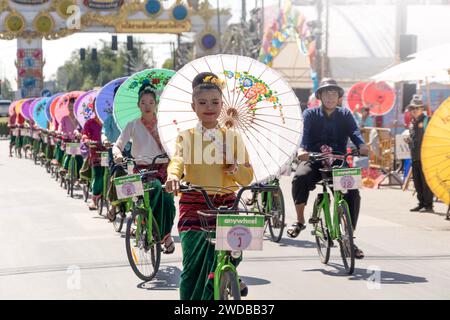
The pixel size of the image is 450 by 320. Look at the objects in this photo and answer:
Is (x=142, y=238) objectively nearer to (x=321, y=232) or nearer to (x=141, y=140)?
(x=141, y=140)

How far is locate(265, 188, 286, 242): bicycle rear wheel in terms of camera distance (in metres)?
11.4

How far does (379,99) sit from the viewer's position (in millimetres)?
23109

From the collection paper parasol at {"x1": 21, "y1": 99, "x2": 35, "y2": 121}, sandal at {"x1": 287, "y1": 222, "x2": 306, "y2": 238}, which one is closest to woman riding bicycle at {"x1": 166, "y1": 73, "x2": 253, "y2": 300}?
sandal at {"x1": 287, "y1": 222, "x2": 306, "y2": 238}

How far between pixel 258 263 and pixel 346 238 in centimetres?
118

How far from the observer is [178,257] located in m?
10.2

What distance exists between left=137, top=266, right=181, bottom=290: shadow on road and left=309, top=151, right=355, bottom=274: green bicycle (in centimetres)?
141

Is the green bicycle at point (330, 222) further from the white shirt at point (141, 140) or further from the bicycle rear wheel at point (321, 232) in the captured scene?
the white shirt at point (141, 140)

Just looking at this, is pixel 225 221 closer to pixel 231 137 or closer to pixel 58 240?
pixel 231 137

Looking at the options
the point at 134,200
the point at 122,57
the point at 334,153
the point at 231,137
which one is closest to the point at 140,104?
the point at 134,200

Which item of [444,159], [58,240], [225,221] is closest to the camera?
[225,221]

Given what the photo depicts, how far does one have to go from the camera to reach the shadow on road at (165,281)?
27.7 ft

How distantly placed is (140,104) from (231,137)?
3.54 metres

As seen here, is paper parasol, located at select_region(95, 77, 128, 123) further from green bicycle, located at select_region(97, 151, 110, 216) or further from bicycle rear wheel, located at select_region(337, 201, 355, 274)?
bicycle rear wheel, located at select_region(337, 201, 355, 274)

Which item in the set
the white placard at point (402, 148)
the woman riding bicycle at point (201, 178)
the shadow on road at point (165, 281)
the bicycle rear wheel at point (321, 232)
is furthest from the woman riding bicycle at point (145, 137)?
the white placard at point (402, 148)
